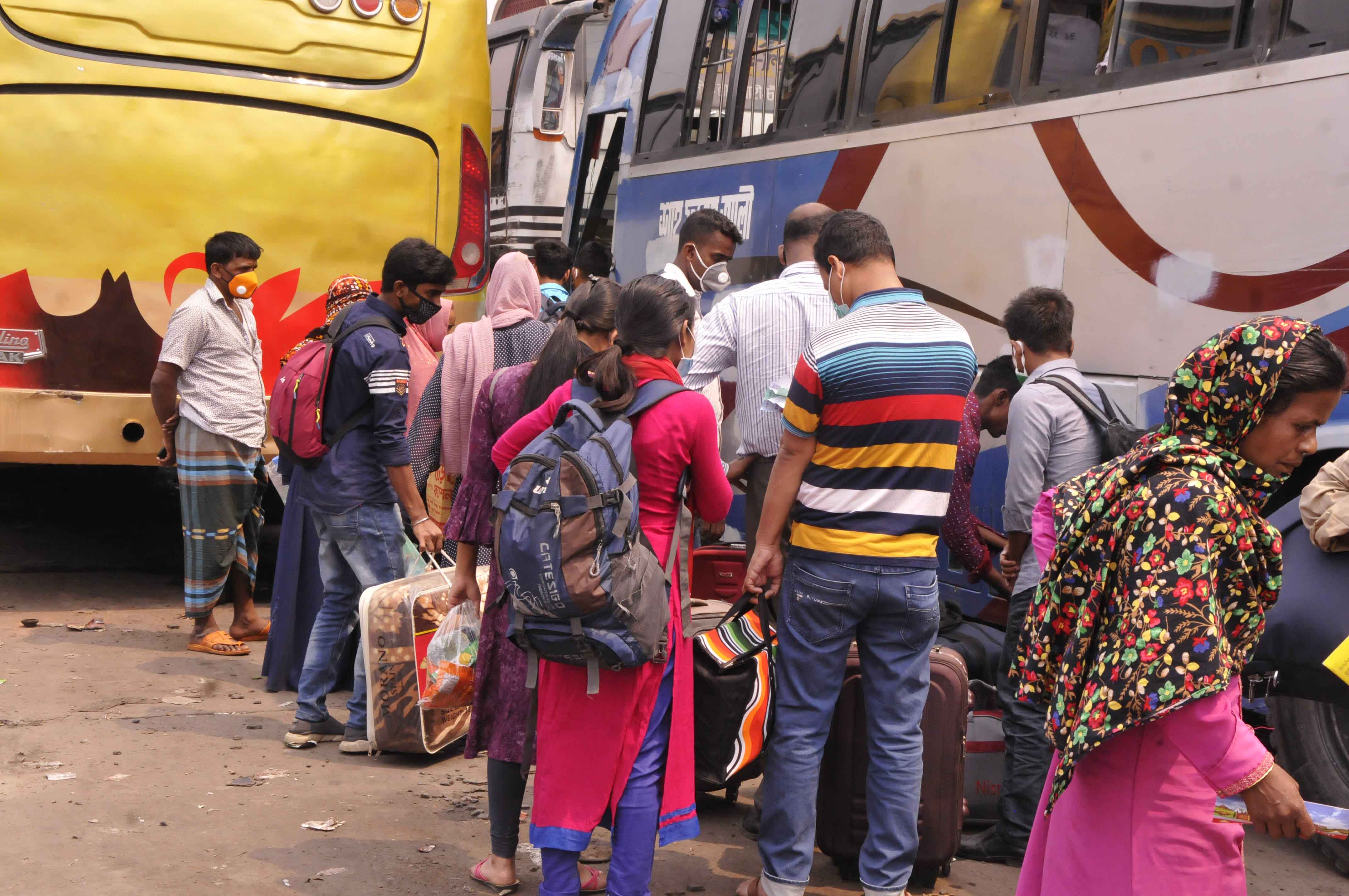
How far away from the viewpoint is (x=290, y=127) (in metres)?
7.10

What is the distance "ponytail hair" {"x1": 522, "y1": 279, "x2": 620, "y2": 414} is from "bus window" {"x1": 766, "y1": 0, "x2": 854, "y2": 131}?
12.4 ft

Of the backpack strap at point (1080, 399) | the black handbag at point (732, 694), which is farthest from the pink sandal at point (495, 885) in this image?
the backpack strap at point (1080, 399)

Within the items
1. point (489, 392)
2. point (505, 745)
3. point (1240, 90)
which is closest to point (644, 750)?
point (505, 745)

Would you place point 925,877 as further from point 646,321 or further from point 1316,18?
point 1316,18

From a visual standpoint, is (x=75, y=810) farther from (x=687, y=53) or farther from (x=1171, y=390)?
(x=687, y=53)

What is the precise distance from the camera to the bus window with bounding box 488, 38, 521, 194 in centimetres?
1408

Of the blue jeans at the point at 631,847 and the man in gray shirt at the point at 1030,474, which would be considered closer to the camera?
the blue jeans at the point at 631,847

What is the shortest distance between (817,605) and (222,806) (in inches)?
90.2

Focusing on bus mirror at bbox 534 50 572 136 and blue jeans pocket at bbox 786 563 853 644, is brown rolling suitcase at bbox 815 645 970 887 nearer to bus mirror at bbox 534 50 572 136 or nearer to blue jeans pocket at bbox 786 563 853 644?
blue jeans pocket at bbox 786 563 853 644

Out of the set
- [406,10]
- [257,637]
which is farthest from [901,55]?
[257,637]

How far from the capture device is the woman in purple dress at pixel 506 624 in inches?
150

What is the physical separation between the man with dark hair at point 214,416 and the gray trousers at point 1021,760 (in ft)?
13.1

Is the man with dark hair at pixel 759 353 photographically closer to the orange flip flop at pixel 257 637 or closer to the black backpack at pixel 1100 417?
the black backpack at pixel 1100 417

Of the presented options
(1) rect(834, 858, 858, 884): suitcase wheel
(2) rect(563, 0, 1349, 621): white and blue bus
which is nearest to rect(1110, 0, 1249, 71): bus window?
(2) rect(563, 0, 1349, 621): white and blue bus
